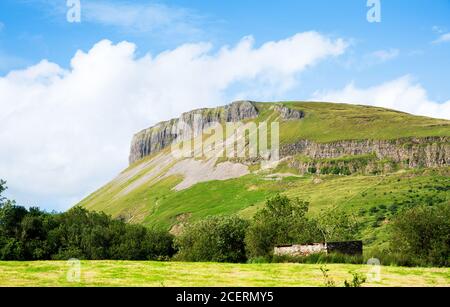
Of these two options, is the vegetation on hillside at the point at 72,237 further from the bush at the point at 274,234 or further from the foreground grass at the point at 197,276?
the foreground grass at the point at 197,276

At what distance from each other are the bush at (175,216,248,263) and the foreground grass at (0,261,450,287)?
1927 inches

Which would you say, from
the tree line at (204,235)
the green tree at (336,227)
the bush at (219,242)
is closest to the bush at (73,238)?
the tree line at (204,235)

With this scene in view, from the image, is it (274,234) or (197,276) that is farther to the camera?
(274,234)

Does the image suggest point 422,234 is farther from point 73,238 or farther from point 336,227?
point 73,238

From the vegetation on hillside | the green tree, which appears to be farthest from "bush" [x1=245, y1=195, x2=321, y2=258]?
the vegetation on hillside

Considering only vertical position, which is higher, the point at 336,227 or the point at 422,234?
the point at 336,227

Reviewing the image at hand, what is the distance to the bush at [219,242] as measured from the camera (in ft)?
258

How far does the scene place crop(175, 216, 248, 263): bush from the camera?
78.5 m

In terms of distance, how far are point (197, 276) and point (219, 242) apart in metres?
55.9

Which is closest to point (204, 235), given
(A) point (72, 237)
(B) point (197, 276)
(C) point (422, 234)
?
(A) point (72, 237)

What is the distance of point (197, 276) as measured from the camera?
24.3 m

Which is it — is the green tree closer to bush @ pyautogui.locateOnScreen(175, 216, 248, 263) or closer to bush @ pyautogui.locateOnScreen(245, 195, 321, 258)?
bush @ pyautogui.locateOnScreen(245, 195, 321, 258)

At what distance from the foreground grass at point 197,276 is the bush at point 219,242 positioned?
48934 millimetres
